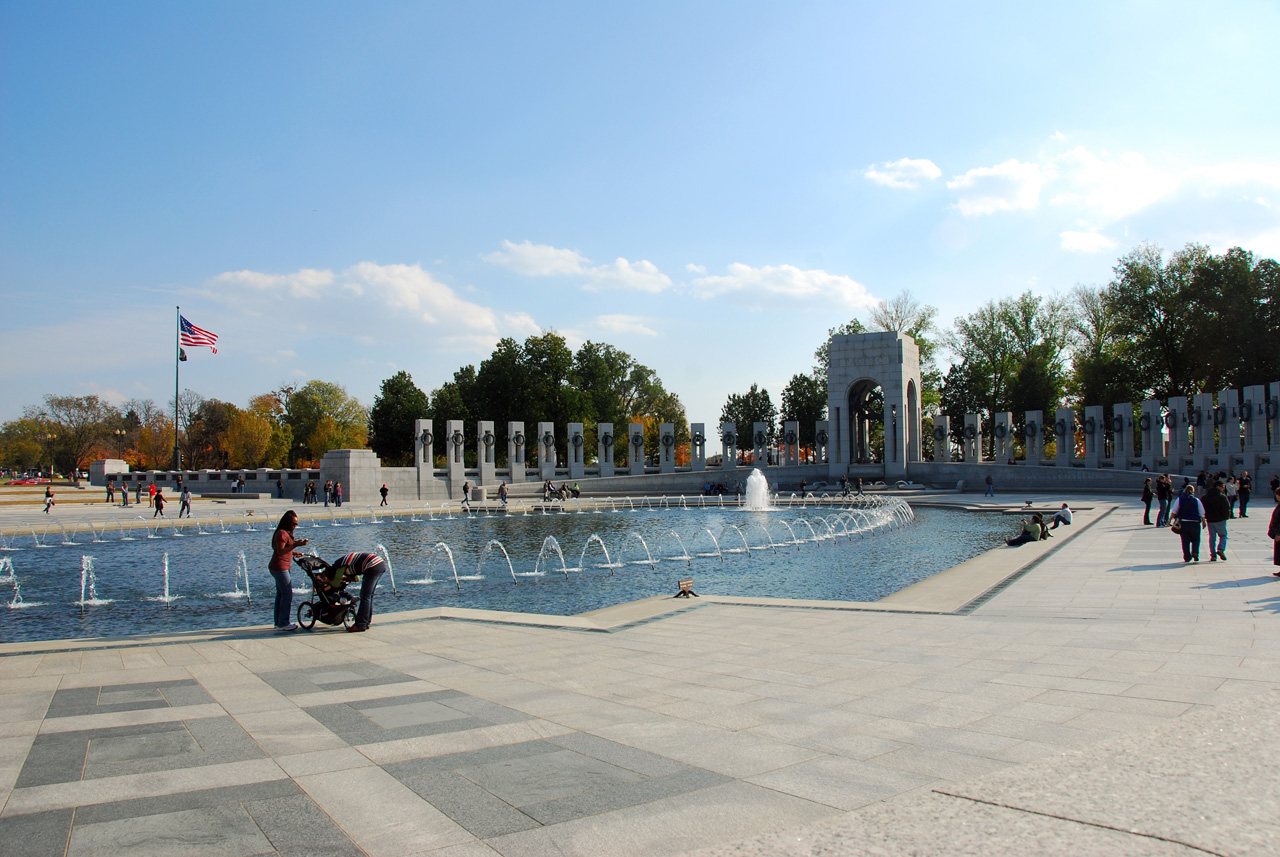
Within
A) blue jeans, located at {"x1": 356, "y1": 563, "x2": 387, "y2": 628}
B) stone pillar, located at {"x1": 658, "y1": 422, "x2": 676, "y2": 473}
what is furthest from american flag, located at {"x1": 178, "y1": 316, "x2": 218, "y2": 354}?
blue jeans, located at {"x1": 356, "y1": 563, "x2": 387, "y2": 628}

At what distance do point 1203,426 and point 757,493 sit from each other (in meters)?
21.6

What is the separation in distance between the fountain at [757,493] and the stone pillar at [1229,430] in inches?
812

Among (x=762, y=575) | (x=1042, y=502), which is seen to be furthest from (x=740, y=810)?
(x=1042, y=502)

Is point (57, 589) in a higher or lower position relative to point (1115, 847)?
lower

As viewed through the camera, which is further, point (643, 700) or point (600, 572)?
point (600, 572)

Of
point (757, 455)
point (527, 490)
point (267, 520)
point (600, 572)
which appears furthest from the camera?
point (757, 455)

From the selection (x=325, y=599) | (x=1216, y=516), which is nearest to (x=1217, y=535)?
(x=1216, y=516)

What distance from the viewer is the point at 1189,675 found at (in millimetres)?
6180

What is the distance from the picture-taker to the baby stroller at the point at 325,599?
9375 millimetres

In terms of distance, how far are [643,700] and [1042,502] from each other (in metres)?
31.3

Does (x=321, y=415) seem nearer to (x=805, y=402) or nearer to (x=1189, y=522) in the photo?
(x=805, y=402)

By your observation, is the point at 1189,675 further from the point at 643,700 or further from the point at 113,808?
the point at 113,808

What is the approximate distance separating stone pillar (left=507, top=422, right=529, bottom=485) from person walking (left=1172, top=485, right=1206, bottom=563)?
38504mm

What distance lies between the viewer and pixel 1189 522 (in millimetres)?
13359
